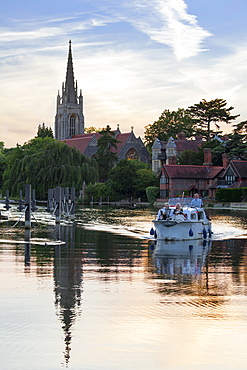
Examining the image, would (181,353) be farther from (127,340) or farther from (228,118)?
(228,118)

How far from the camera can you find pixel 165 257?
25.0 meters

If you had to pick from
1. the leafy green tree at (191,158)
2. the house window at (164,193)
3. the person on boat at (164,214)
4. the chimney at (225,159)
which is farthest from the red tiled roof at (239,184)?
the person on boat at (164,214)

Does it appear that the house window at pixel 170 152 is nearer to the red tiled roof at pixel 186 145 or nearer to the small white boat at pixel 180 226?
the red tiled roof at pixel 186 145

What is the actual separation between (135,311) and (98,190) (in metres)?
96.5

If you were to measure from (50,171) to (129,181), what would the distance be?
26449 millimetres

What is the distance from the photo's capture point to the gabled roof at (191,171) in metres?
115

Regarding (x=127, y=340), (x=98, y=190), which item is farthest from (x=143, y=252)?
(x=98, y=190)

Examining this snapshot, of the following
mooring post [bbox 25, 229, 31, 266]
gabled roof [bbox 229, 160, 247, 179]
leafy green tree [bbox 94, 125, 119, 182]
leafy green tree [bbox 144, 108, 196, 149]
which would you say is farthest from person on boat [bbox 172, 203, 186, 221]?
leafy green tree [bbox 144, 108, 196, 149]

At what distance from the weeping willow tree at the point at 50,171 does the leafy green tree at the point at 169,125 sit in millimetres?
64150

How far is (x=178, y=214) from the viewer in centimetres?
3241

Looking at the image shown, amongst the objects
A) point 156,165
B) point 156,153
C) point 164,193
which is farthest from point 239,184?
point 156,165

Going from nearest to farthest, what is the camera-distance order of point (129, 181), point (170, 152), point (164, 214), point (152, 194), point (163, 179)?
point (164, 214)
point (152, 194)
point (129, 181)
point (163, 179)
point (170, 152)

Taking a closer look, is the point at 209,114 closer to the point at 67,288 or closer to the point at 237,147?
the point at 237,147

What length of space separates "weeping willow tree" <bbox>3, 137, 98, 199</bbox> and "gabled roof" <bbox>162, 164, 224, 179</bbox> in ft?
70.2
